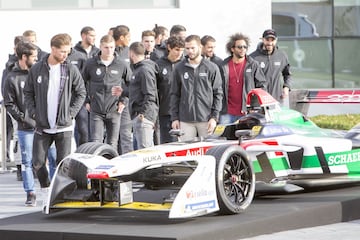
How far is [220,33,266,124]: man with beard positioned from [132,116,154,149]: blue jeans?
1021mm

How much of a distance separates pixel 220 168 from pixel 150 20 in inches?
421

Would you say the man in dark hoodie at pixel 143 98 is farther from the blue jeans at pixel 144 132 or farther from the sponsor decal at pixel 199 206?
the sponsor decal at pixel 199 206

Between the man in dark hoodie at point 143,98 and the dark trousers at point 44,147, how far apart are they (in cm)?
208

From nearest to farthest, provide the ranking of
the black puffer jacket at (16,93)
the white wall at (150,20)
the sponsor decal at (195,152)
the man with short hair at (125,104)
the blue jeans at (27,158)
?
the sponsor decal at (195,152) → the blue jeans at (27,158) → the black puffer jacket at (16,93) → the man with short hair at (125,104) → the white wall at (150,20)

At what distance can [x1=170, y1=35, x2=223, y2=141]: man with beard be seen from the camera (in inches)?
563

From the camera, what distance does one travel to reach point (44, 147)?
13.1 metres

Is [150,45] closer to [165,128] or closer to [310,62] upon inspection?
[165,128]

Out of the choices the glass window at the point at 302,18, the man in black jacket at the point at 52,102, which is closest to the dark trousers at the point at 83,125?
the man in black jacket at the point at 52,102

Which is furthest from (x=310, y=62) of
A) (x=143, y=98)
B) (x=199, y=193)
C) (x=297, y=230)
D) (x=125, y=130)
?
(x=199, y=193)

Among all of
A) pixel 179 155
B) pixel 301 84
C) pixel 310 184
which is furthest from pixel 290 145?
pixel 301 84

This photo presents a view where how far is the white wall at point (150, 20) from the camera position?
20938mm

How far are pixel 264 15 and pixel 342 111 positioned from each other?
2514mm

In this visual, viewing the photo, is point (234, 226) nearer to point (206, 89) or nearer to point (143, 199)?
point (143, 199)

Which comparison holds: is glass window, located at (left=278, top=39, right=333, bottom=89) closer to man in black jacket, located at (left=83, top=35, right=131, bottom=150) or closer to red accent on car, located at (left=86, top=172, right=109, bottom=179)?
man in black jacket, located at (left=83, top=35, right=131, bottom=150)
